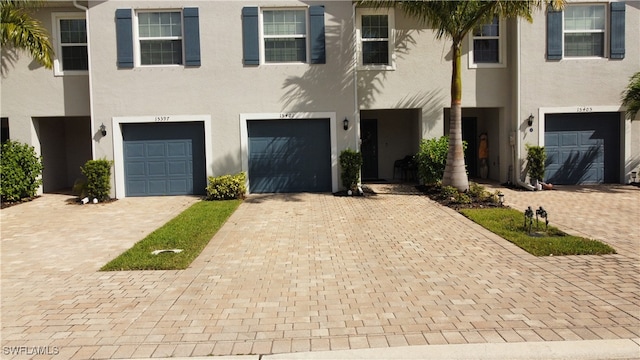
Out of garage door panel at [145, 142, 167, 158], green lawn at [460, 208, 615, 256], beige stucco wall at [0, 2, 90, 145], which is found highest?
beige stucco wall at [0, 2, 90, 145]

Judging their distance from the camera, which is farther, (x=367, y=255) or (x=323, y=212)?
(x=323, y=212)

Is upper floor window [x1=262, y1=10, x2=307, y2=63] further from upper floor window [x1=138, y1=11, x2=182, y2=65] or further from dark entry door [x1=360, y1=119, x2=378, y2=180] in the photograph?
dark entry door [x1=360, y1=119, x2=378, y2=180]

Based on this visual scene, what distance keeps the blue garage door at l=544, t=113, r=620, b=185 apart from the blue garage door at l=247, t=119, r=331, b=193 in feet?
24.1

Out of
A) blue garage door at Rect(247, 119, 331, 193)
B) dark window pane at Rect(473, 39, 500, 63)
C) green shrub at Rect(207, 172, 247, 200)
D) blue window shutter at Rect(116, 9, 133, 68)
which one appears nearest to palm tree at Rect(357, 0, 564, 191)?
dark window pane at Rect(473, 39, 500, 63)

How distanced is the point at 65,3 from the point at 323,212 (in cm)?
1044

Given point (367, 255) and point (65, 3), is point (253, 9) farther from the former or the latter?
point (367, 255)

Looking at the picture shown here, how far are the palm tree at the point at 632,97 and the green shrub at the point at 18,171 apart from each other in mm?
18308

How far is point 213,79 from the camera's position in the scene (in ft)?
48.4

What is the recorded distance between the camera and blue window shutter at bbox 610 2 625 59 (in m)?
15.2

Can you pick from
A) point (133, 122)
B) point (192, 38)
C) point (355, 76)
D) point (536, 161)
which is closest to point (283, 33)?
point (355, 76)

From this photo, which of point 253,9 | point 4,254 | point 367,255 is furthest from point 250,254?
point 253,9

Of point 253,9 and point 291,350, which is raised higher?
point 253,9

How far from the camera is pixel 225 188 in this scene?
1408cm

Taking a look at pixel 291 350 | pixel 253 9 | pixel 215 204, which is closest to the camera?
pixel 291 350
